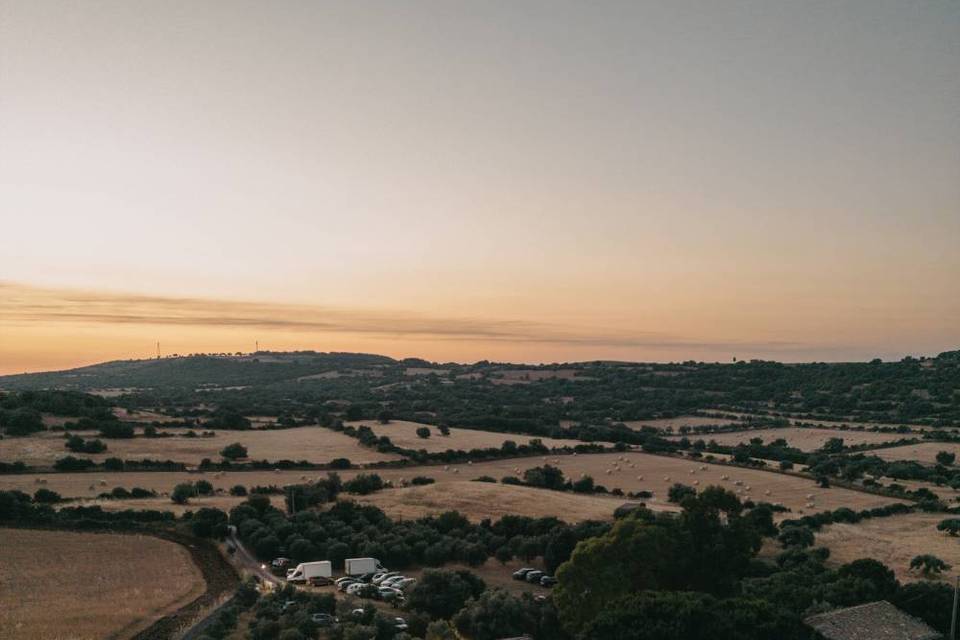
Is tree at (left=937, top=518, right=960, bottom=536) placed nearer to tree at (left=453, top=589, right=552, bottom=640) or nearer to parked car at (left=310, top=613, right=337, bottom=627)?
tree at (left=453, top=589, right=552, bottom=640)

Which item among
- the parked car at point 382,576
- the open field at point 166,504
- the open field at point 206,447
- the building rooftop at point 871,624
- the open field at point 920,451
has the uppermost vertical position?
the building rooftop at point 871,624

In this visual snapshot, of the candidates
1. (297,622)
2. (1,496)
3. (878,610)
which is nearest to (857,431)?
(878,610)

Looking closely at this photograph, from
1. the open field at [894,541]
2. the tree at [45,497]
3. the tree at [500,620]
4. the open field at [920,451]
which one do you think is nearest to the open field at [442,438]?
the open field at [920,451]

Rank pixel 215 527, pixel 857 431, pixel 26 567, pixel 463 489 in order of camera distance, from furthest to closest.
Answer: pixel 857 431, pixel 463 489, pixel 215 527, pixel 26 567

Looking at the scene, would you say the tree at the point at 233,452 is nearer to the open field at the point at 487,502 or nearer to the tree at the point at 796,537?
the open field at the point at 487,502

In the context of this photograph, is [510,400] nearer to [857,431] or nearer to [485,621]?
[857,431]

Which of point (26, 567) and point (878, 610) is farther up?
point (878, 610)

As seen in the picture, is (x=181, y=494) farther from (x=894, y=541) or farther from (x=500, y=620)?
(x=894, y=541)
